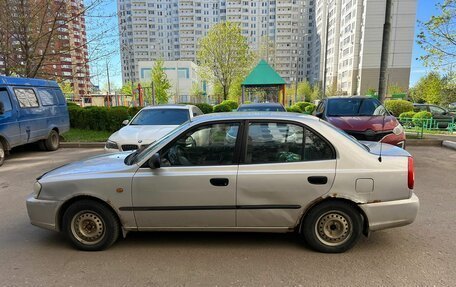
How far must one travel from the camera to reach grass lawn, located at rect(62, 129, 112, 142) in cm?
1173

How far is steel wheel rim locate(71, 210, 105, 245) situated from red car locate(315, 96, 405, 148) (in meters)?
5.40

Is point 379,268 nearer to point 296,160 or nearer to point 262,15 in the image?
point 296,160

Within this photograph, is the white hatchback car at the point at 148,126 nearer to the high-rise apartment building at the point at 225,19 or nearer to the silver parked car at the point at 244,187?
the silver parked car at the point at 244,187

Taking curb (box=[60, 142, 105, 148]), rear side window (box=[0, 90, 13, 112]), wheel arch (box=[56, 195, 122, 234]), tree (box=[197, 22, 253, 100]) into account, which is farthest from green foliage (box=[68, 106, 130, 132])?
tree (box=[197, 22, 253, 100])

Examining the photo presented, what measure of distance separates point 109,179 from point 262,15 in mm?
112674

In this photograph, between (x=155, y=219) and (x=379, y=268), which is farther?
(x=155, y=219)

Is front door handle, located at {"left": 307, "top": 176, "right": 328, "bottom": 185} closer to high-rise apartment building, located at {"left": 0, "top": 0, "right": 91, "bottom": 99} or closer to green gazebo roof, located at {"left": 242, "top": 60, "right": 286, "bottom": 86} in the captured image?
high-rise apartment building, located at {"left": 0, "top": 0, "right": 91, "bottom": 99}

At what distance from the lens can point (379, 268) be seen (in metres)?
3.09

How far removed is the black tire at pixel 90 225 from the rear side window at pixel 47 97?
800 centimetres

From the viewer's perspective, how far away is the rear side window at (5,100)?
8.30 meters

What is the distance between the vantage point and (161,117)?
7926 millimetres

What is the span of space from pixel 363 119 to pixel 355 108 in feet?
3.41

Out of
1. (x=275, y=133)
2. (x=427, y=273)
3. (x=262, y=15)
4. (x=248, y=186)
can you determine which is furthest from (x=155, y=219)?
(x=262, y=15)

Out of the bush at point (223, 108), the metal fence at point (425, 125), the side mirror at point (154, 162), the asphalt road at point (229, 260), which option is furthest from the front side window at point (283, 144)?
the bush at point (223, 108)
